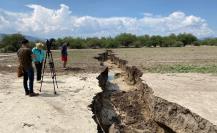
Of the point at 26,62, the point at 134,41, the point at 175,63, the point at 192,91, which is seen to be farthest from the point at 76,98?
the point at 134,41

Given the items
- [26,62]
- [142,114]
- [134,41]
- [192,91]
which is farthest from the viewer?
[134,41]

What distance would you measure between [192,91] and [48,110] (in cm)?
561

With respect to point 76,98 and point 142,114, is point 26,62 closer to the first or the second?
point 76,98

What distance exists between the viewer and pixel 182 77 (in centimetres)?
1941

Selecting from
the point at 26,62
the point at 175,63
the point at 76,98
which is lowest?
the point at 175,63

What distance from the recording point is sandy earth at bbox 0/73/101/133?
9723 millimetres

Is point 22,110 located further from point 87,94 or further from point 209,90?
point 209,90

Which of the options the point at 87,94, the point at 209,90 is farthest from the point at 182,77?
the point at 87,94

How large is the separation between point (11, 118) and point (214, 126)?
4.95 m

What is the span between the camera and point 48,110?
11422mm

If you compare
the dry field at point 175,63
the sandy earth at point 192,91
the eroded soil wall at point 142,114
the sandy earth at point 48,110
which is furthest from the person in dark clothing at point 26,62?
the dry field at point 175,63

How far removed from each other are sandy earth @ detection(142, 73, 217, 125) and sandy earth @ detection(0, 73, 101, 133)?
2.56 m

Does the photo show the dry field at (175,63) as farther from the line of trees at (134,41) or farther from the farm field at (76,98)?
the line of trees at (134,41)

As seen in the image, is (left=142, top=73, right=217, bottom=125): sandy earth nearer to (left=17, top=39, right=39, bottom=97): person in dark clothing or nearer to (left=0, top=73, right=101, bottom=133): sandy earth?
(left=0, top=73, right=101, bottom=133): sandy earth
